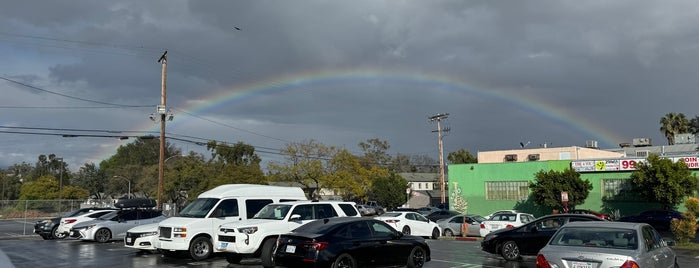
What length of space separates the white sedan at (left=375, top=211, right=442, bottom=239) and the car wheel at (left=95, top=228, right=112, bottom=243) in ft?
39.5

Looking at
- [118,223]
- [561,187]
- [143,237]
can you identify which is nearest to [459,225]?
[561,187]

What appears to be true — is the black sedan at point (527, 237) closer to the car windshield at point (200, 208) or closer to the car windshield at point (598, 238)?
the car windshield at point (598, 238)

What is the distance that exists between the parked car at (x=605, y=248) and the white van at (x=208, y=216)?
10233mm

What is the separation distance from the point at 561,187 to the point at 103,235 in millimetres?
29253

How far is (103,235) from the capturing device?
23.1 m

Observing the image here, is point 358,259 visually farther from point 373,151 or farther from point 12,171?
point 12,171

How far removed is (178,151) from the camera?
12431 centimetres

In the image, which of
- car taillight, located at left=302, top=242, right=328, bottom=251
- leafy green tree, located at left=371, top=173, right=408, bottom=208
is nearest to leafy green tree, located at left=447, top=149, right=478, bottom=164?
leafy green tree, located at left=371, top=173, right=408, bottom=208

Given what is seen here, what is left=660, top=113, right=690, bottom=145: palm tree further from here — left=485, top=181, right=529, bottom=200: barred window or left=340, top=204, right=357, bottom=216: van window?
left=340, top=204, right=357, bottom=216: van window

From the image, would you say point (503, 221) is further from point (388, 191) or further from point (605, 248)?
point (388, 191)

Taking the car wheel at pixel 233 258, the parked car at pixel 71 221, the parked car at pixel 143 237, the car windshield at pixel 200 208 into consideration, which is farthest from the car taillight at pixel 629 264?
the parked car at pixel 71 221

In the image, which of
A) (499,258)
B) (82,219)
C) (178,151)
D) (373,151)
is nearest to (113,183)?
(178,151)

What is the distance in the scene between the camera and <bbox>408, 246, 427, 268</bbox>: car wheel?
13.0m

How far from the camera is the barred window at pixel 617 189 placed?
37.4 meters
